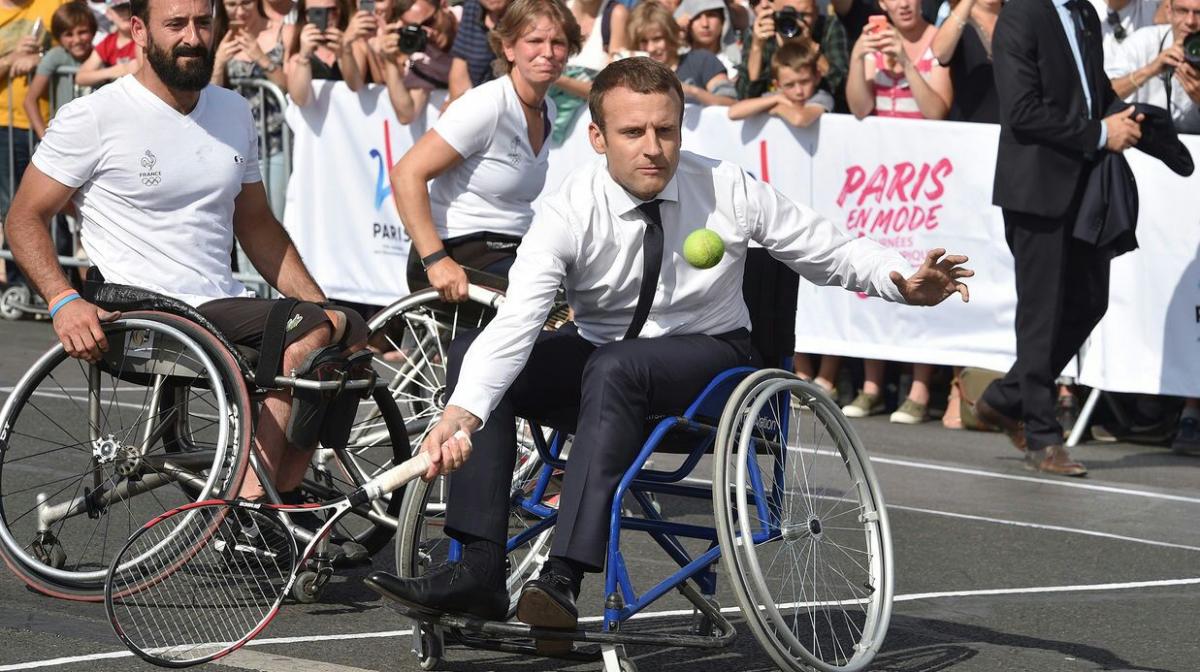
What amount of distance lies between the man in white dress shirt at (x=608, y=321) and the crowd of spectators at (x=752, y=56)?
179 inches

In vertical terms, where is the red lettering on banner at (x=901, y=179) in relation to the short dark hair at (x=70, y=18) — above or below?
below

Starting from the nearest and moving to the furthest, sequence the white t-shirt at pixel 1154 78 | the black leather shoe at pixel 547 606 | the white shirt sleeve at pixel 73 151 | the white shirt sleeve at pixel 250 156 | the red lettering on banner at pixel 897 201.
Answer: the black leather shoe at pixel 547 606 → the white shirt sleeve at pixel 73 151 → the white shirt sleeve at pixel 250 156 → the white t-shirt at pixel 1154 78 → the red lettering on banner at pixel 897 201

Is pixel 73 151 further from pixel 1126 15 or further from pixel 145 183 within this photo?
pixel 1126 15

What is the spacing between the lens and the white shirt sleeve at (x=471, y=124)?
736 centimetres

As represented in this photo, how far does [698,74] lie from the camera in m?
11.6

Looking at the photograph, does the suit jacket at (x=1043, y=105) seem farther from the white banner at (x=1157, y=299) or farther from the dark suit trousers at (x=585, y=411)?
the dark suit trousers at (x=585, y=411)

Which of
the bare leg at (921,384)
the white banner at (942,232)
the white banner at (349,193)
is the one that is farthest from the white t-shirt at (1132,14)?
the white banner at (349,193)

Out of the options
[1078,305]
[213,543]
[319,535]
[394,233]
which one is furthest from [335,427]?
[394,233]

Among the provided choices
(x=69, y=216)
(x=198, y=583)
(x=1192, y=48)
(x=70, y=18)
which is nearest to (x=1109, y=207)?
(x=1192, y=48)

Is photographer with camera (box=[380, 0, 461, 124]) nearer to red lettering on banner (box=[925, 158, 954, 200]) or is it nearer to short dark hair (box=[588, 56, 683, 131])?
red lettering on banner (box=[925, 158, 954, 200])

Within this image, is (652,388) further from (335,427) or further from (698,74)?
(698,74)

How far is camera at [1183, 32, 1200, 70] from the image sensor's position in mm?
9297

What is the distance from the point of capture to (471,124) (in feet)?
24.2

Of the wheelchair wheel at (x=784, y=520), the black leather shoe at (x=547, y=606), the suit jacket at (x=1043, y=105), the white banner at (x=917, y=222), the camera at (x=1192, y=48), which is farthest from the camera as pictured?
the white banner at (x=917, y=222)
